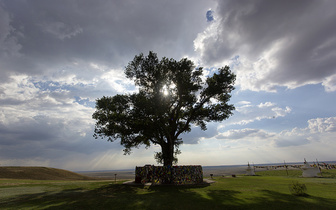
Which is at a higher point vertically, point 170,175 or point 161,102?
point 161,102

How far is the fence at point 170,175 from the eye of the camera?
22.2 meters

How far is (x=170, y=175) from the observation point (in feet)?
73.0

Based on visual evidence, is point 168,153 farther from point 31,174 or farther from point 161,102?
point 31,174

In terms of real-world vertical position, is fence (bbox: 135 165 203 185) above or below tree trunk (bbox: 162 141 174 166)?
below

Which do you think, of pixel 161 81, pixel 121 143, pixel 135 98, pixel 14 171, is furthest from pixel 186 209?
pixel 14 171

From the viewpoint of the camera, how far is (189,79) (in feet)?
83.8

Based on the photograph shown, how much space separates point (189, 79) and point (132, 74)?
906cm

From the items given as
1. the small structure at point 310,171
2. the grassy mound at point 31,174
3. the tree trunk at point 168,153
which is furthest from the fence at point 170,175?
the grassy mound at point 31,174

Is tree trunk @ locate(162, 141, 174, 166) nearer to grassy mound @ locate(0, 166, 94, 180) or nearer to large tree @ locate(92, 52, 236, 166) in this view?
Result: large tree @ locate(92, 52, 236, 166)

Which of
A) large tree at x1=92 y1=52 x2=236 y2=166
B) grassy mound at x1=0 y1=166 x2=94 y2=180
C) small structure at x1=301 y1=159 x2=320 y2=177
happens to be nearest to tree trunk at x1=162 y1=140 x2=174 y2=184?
large tree at x1=92 y1=52 x2=236 y2=166

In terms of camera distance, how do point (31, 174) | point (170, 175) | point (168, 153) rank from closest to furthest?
point (170, 175) < point (168, 153) < point (31, 174)

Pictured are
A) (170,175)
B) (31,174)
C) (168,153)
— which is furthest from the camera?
(31,174)

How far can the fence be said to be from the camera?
22.2 meters

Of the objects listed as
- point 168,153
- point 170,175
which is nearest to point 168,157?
point 168,153
